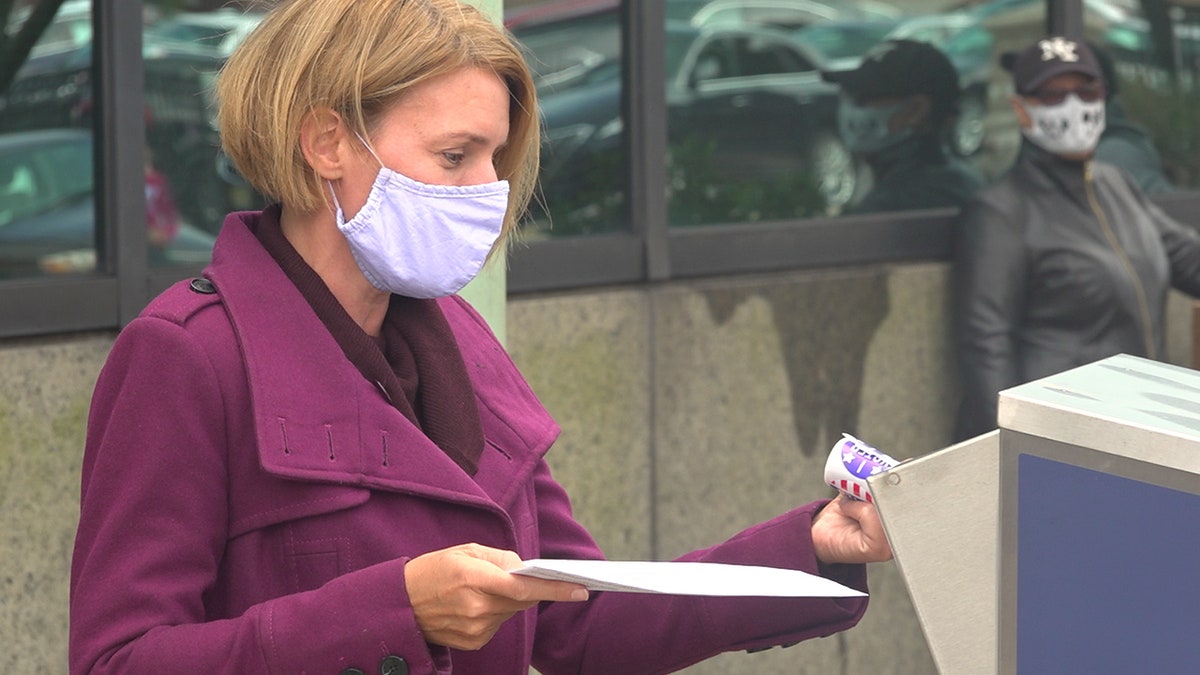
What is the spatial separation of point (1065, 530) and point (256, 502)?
845 mm

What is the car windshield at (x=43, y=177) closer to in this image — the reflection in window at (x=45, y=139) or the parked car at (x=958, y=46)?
the reflection in window at (x=45, y=139)

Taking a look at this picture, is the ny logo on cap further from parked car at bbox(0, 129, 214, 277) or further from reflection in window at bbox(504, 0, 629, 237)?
parked car at bbox(0, 129, 214, 277)

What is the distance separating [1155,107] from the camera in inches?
236

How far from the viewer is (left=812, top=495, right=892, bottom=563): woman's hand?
7.02 feet

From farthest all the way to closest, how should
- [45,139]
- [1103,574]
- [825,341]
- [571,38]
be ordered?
[825,341] < [571,38] < [45,139] < [1103,574]

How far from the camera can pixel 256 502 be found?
1.88 metres

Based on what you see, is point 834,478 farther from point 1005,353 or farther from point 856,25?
point 856,25

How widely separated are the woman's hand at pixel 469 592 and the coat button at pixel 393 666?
0.12 ft

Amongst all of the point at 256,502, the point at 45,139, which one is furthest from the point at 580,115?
the point at 256,502

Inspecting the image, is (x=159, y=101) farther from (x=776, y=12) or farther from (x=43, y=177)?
(x=776, y=12)

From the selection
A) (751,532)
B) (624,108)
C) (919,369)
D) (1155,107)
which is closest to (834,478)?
(751,532)

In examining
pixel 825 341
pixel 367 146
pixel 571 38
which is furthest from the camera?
pixel 825 341

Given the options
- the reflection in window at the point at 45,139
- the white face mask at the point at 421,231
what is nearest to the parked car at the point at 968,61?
the reflection in window at the point at 45,139

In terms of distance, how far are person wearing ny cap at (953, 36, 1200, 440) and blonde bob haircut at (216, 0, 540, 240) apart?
3.11 m
